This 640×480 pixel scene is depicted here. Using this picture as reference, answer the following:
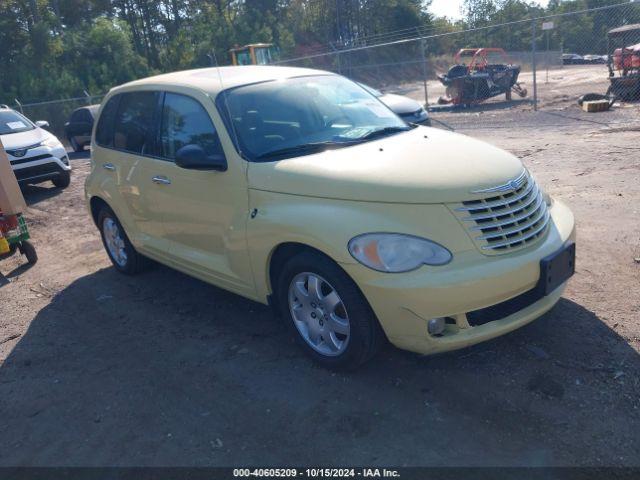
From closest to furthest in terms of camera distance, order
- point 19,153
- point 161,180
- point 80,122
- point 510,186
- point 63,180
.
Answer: point 510,186 → point 161,180 → point 19,153 → point 63,180 → point 80,122

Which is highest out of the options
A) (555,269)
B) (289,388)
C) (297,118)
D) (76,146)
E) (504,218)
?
(297,118)

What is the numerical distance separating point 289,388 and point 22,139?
9.35 m

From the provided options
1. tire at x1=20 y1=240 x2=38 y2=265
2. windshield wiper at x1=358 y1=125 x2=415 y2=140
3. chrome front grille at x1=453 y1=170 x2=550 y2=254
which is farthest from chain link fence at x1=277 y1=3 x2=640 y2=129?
tire at x1=20 y1=240 x2=38 y2=265

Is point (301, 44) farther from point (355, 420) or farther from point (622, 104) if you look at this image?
point (355, 420)

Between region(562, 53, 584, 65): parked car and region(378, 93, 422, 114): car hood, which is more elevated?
region(378, 93, 422, 114): car hood

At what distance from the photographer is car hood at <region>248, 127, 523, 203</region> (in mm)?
3486

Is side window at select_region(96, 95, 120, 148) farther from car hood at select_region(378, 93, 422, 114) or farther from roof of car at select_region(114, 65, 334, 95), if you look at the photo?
car hood at select_region(378, 93, 422, 114)

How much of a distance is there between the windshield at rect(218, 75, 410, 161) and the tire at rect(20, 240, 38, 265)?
12.6ft

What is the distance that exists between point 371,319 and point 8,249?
4797mm

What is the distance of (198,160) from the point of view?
4.08 m

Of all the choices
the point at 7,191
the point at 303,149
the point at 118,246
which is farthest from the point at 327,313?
the point at 7,191

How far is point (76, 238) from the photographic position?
26.4ft

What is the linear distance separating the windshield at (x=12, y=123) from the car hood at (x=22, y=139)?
18cm

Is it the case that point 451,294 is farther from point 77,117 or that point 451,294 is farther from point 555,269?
point 77,117
